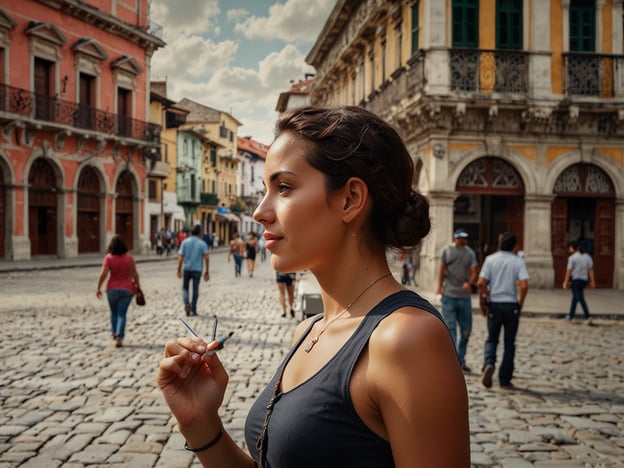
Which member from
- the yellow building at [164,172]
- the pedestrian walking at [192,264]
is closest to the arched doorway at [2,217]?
the yellow building at [164,172]

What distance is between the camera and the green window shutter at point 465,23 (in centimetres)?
1673

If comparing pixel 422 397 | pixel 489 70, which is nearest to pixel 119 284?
pixel 422 397

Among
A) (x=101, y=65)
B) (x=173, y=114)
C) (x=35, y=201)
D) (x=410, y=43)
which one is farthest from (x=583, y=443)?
(x=173, y=114)

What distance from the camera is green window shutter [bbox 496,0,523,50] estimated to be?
16.9 metres

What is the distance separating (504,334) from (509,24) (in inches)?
500

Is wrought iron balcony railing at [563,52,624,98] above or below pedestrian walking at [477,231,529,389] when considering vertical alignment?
above

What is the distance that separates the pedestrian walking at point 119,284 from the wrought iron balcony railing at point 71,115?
20.7 metres

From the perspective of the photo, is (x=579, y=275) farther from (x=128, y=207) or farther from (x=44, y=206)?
(x=128, y=207)

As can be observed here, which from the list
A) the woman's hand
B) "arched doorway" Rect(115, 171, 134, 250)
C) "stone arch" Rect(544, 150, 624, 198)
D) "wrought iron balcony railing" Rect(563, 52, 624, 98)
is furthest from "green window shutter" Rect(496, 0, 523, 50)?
"arched doorway" Rect(115, 171, 134, 250)

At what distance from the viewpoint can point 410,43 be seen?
712 inches

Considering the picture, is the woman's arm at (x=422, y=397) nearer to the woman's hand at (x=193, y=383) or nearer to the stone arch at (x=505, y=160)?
the woman's hand at (x=193, y=383)

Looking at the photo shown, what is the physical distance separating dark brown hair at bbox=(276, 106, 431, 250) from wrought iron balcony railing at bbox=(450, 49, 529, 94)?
15722 millimetres

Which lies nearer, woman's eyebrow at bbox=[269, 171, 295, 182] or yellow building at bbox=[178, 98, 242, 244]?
woman's eyebrow at bbox=[269, 171, 295, 182]

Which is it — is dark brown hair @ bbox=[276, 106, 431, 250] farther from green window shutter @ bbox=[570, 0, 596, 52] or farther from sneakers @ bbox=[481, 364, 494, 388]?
green window shutter @ bbox=[570, 0, 596, 52]
